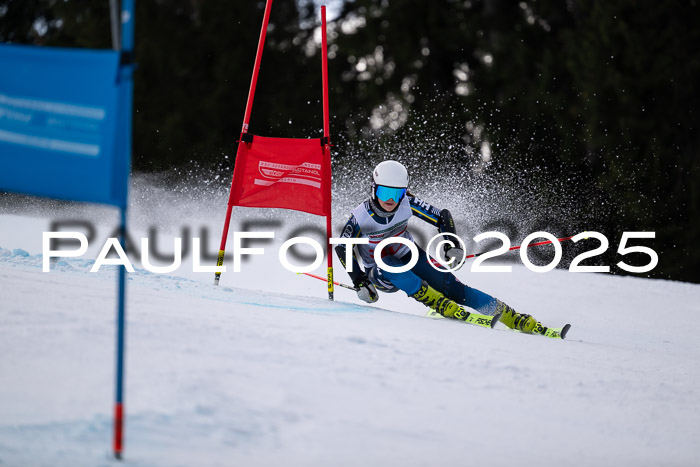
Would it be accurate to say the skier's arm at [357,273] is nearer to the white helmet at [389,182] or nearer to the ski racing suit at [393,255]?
the ski racing suit at [393,255]

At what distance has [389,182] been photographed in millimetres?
6043

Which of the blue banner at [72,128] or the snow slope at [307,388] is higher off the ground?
the blue banner at [72,128]

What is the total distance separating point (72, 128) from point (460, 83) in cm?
1709

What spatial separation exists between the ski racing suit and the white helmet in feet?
0.37

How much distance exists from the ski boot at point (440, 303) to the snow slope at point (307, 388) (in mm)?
548

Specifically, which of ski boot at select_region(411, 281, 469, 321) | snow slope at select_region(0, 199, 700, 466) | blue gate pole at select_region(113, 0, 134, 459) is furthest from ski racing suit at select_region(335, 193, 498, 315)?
blue gate pole at select_region(113, 0, 134, 459)

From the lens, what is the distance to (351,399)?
336 centimetres

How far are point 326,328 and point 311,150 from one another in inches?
94.2

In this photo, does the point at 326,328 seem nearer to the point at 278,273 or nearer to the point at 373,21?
the point at 278,273

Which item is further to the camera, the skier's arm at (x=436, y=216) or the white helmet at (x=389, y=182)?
the skier's arm at (x=436, y=216)

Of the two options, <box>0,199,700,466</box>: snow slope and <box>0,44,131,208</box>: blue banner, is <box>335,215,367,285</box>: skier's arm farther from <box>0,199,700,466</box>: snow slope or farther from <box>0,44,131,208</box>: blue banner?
<box>0,44,131,208</box>: blue banner

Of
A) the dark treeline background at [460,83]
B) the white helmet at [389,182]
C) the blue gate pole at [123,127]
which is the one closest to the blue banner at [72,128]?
the blue gate pole at [123,127]

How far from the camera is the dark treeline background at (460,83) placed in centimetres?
1219

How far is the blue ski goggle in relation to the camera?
19.9ft
